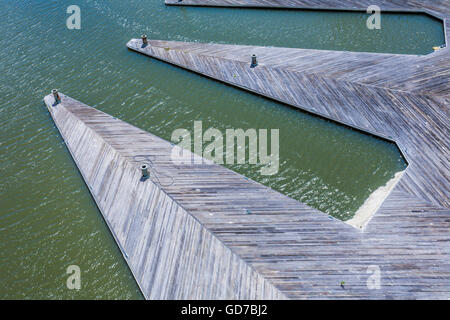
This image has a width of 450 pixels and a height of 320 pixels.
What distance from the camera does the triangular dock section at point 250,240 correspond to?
10.1m

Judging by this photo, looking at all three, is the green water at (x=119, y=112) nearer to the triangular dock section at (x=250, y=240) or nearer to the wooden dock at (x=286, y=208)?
the wooden dock at (x=286, y=208)

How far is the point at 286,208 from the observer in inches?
485

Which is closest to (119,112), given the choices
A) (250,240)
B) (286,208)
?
(286,208)

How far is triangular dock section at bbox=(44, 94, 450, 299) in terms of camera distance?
397 inches

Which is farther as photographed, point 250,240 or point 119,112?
point 119,112

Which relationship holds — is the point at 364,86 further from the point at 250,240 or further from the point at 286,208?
the point at 250,240

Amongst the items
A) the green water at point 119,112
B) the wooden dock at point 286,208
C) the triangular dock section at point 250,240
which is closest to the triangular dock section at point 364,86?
the wooden dock at point 286,208

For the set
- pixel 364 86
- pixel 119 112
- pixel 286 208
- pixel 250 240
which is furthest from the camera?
pixel 119 112

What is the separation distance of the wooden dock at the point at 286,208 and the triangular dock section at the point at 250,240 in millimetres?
34

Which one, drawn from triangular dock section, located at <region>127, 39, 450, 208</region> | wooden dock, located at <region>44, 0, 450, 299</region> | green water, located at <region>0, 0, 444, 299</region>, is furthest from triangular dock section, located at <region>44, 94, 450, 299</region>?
triangular dock section, located at <region>127, 39, 450, 208</region>

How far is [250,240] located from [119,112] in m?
9.90

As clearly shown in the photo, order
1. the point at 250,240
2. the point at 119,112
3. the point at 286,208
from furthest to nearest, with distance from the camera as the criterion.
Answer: the point at 119,112 < the point at 286,208 < the point at 250,240

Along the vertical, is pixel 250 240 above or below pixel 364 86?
below

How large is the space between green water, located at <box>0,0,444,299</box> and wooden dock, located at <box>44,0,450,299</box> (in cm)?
72
